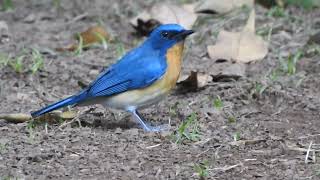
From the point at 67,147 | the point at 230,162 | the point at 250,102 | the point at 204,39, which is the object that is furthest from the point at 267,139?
the point at 204,39

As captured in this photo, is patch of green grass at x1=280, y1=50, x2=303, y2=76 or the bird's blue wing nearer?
the bird's blue wing

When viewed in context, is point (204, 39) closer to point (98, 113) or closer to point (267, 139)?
point (98, 113)

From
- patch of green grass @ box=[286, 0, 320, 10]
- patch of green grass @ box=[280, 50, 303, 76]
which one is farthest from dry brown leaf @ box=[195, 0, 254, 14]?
patch of green grass @ box=[280, 50, 303, 76]

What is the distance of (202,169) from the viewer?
15.9 ft

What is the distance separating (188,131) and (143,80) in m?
0.50

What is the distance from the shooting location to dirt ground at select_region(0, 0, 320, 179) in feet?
16.2

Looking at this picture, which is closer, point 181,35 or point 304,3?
point 181,35

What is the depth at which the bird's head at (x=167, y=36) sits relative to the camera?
18.9 ft

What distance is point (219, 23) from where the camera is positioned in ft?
26.6

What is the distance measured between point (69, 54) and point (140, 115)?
160 cm

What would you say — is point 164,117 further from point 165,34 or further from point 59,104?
point 59,104

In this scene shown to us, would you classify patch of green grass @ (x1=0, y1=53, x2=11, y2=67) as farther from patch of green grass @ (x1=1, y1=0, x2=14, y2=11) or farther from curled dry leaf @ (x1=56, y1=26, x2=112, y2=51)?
patch of green grass @ (x1=1, y1=0, x2=14, y2=11)

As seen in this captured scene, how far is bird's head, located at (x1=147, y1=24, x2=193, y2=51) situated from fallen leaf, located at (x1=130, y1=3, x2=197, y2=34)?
1825 mm

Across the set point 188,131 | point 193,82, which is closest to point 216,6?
point 193,82
